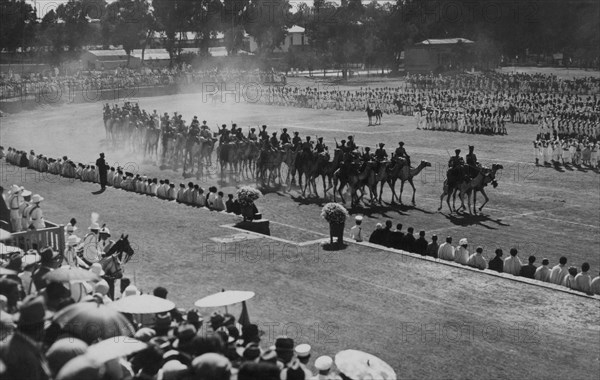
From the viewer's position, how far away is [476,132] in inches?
1879

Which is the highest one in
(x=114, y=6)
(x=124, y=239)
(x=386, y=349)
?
(x=114, y=6)

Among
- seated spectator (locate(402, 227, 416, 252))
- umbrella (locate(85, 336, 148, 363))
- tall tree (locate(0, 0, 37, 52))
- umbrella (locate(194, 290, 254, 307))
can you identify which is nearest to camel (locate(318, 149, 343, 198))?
seated spectator (locate(402, 227, 416, 252))

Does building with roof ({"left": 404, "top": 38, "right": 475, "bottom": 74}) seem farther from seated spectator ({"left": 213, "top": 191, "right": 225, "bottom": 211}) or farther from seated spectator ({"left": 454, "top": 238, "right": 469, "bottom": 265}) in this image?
seated spectator ({"left": 454, "top": 238, "right": 469, "bottom": 265})

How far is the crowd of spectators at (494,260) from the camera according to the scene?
17203 millimetres

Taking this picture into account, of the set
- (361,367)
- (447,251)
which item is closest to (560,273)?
(447,251)

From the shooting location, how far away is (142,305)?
11.6 meters

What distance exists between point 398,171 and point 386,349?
14.8 metres

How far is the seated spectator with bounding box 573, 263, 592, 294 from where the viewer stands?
17.0m

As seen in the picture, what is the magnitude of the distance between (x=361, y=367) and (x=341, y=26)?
94.8m

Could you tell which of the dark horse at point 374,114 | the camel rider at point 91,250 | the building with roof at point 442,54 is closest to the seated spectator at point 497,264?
the camel rider at point 91,250

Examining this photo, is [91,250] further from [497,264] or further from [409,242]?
[497,264]

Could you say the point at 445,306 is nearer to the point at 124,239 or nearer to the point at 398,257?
the point at 398,257

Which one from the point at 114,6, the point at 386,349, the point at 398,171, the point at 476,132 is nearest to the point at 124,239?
the point at 386,349

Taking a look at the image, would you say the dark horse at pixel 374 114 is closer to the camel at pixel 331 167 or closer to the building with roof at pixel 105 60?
the camel at pixel 331 167
